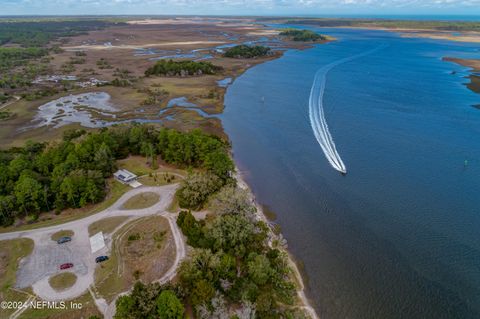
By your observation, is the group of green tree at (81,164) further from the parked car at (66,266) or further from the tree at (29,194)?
the parked car at (66,266)

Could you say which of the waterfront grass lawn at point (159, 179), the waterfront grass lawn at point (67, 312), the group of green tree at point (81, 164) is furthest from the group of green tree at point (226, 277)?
the waterfront grass lawn at point (159, 179)

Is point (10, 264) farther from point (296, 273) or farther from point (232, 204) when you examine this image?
point (296, 273)

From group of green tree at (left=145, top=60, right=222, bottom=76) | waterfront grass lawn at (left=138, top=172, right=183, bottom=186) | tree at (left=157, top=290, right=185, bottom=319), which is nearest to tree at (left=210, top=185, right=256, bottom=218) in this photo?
waterfront grass lawn at (left=138, top=172, right=183, bottom=186)

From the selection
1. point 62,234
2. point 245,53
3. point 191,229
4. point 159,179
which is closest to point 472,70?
point 245,53

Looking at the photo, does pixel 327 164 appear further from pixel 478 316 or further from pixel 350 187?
pixel 478 316

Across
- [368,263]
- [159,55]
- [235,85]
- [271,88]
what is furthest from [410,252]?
[159,55]
